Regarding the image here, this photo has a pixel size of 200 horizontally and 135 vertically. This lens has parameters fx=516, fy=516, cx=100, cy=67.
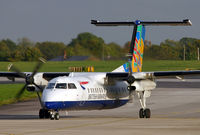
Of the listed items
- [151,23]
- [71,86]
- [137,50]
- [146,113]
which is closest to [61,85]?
[71,86]

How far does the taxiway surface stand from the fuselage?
0.87 metres

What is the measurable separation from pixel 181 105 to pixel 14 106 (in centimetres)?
1225

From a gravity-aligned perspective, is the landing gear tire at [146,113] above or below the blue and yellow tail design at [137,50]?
below

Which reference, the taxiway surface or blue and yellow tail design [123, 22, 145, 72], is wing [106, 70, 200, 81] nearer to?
the taxiway surface

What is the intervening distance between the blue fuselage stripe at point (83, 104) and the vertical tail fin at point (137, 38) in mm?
2319

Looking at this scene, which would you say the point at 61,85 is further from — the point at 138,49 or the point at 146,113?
the point at 138,49

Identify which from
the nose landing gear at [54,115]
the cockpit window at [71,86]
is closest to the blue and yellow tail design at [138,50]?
the cockpit window at [71,86]

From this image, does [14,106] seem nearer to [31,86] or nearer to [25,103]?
[25,103]

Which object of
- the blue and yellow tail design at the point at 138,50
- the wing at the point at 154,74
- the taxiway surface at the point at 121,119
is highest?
the blue and yellow tail design at the point at 138,50

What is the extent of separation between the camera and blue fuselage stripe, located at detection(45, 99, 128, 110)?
2464 cm

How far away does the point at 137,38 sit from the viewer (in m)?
32.1

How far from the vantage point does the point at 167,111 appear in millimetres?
34469

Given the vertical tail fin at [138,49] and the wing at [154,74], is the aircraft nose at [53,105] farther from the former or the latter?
the vertical tail fin at [138,49]

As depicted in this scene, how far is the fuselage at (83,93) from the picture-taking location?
25.0m
